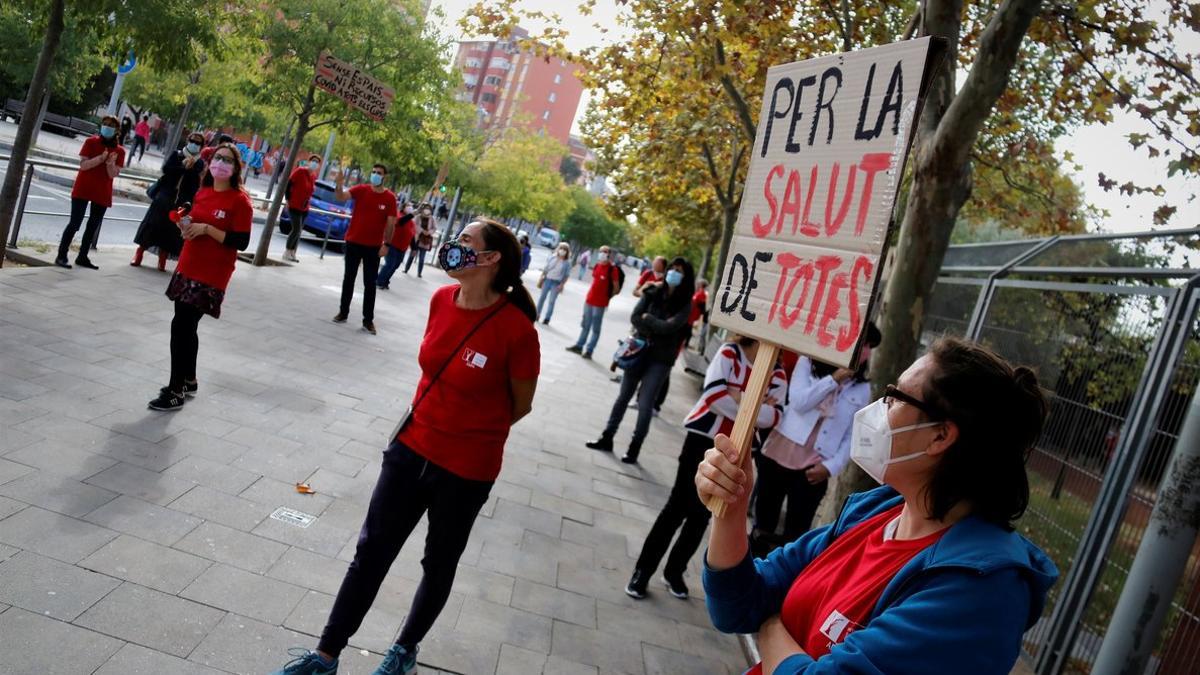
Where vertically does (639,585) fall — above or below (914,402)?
below

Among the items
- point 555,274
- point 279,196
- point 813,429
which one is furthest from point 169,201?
point 813,429

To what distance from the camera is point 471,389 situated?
3828 mm

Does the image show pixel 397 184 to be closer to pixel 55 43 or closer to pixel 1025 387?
pixel 55 43

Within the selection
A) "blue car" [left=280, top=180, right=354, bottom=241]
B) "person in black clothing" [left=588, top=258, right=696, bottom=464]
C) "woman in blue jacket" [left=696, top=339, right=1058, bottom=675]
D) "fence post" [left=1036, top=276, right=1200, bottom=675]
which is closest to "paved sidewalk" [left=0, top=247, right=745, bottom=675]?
"person in black clothing" [left=588, top=258, right=696, bottom=464]

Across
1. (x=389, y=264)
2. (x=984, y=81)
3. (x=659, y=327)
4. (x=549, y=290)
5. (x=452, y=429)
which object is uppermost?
(x=984, y=81)

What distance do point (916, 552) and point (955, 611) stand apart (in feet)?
0.79

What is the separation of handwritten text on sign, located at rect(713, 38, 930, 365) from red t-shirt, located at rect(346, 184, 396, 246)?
31.4 ft

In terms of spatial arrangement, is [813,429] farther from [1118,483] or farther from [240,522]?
[240,522]

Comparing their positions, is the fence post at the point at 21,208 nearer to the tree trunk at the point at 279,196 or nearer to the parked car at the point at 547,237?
the tree trunk at the point at 279,196

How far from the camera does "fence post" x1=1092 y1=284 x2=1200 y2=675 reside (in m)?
4.24

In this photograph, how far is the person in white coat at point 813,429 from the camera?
6453 mm

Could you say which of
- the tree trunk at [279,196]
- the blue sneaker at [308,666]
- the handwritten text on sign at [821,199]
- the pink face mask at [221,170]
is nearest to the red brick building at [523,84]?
the tree trunk at [279,196]

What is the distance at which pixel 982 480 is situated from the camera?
76.8 inches

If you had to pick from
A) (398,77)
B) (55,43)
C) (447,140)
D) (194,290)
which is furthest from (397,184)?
(194,290)
